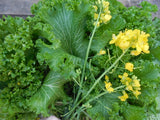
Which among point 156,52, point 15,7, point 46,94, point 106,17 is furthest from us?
point 15,7

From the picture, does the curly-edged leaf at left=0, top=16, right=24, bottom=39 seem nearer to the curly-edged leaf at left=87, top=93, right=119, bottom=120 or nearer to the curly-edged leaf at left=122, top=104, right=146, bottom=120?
the curly-edged leaf at left=87, top=93, right=119, bottom=120

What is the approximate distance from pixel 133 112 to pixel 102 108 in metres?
0.20

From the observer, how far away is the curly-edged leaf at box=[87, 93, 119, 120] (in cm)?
97

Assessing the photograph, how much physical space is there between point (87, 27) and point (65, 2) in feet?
0.71

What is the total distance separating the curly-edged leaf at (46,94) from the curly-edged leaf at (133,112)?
45cm

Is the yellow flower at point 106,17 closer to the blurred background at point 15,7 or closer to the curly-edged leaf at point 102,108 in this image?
the curly-edged leaf at point 102,108

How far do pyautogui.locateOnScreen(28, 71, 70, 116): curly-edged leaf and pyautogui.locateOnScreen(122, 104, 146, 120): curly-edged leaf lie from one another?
1.48ft

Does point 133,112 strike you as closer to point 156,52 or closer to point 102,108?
point 102,108

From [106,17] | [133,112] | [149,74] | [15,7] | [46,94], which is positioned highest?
[15,7]

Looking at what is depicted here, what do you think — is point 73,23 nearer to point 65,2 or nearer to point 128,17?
point 65,2

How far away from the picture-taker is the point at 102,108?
103 centimetres

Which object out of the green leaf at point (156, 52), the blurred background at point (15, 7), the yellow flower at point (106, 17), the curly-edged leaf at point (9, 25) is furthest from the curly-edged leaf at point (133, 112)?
the blurred background at point (15, 7)

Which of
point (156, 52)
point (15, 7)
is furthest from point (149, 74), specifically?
point (15, 7)

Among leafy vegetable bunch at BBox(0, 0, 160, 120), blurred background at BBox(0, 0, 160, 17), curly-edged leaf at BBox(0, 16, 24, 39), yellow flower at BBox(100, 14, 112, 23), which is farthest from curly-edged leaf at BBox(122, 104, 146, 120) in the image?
blurred background at BBox(0, 0, 160, 17)
